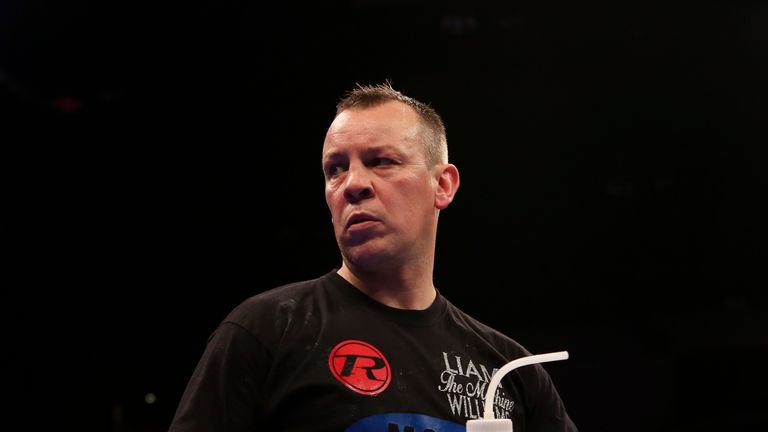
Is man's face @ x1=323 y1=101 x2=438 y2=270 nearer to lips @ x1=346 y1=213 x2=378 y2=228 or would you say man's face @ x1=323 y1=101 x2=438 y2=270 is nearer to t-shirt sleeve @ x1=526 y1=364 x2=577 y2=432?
lips @ x1=346 y1=213 x2=378 y2=228

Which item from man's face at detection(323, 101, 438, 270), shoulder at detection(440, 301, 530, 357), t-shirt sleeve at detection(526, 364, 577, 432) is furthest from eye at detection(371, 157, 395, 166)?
t-shirt sleeve at detection(526, 364, 577, 432)

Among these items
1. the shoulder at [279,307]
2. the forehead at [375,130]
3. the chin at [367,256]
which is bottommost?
the shoulder at [279,307]

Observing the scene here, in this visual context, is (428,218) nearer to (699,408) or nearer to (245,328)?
(245,328)

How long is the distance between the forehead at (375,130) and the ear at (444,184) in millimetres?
97

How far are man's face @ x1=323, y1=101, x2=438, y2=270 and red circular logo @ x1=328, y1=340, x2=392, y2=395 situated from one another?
0.60 feet

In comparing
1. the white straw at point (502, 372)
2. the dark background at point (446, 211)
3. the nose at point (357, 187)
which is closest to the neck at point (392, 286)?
the nose at point (357, 187)

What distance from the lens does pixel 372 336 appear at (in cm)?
149

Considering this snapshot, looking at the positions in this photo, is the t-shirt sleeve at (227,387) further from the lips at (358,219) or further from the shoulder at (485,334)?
the shoulder at (485,334)

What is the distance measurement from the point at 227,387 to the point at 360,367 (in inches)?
9.1

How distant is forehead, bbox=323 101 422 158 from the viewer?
158cm

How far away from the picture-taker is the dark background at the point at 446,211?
4.05 metres

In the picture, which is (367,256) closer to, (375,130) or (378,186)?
Answer: (378,186)

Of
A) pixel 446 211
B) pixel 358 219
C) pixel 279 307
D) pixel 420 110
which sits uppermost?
pixel 446 211

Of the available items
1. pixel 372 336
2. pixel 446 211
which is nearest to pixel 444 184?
pixel 372 336
